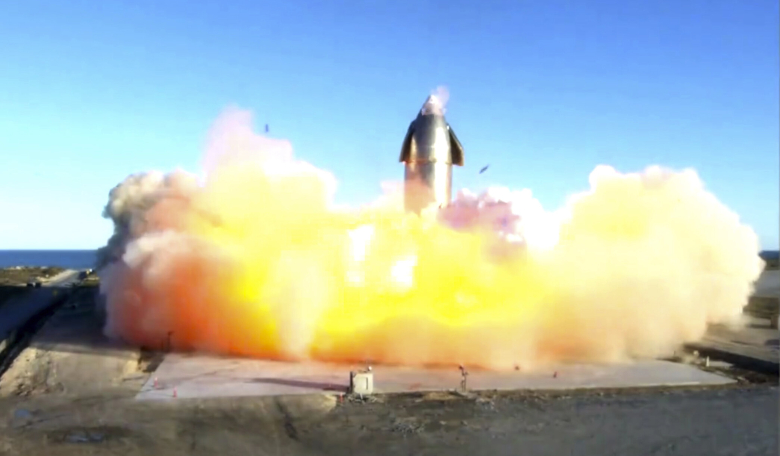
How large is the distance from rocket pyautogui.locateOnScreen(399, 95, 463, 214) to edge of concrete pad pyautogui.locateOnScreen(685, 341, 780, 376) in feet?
39.7

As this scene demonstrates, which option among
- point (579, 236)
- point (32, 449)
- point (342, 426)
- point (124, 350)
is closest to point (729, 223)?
point (579, 236)

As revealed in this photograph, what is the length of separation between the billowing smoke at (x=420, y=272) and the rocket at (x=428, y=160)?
92 centimetres

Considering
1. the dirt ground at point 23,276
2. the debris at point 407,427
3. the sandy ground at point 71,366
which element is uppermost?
the dirt ground at point 23,276

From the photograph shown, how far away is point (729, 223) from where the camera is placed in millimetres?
→ 31297

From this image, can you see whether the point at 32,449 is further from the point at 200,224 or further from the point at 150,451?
the point at 200,224

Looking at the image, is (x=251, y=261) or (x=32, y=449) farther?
(x=251, y=261)

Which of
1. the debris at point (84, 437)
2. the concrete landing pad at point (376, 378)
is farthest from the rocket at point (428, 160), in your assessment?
the debris at point (84, 437)

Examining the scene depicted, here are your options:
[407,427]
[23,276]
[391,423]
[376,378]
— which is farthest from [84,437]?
[23,276]

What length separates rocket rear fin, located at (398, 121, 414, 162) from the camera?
91.6 ft

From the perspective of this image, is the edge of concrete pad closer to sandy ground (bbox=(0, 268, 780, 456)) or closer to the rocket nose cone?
sandy ground (bbox=(0, 268, 780, 456))

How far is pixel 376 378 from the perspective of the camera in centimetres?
2311

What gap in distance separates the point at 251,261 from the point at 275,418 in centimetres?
989

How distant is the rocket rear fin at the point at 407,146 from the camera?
1099 inches

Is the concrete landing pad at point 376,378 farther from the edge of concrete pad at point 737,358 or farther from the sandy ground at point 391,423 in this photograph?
the edge of concrete pad at point 737,358
